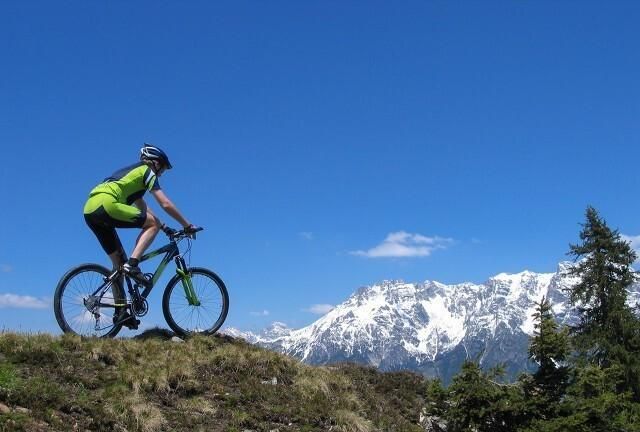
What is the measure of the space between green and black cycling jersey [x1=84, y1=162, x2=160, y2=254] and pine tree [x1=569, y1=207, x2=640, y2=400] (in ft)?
86.4

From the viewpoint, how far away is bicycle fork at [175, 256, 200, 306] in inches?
503

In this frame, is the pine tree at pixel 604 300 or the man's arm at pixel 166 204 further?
the pine tree at pixel 604 300

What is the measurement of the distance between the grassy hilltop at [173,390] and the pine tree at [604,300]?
21.3 m

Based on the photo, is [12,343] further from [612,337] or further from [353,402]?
[612,337]

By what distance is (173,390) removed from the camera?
10.5 meters

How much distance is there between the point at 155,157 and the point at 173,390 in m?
4.80

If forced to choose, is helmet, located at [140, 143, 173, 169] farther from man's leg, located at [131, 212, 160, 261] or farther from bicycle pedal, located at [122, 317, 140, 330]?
bicycle pedal, located at [122, 317, 140, 330]

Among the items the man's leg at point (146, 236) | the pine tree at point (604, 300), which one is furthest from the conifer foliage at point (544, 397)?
the pine tree at point (604, 300)

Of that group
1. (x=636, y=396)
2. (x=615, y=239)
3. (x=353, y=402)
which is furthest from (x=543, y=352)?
(x=615, y=239)

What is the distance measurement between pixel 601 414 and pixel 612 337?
20.2 m

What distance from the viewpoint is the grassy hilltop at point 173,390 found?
28.5 feet

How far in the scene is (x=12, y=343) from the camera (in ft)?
34.1

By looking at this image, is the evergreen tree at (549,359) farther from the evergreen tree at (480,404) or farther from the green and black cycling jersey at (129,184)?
the green and black cycling jersey at (129,184)

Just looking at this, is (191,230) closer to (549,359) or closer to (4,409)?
(4,409)
